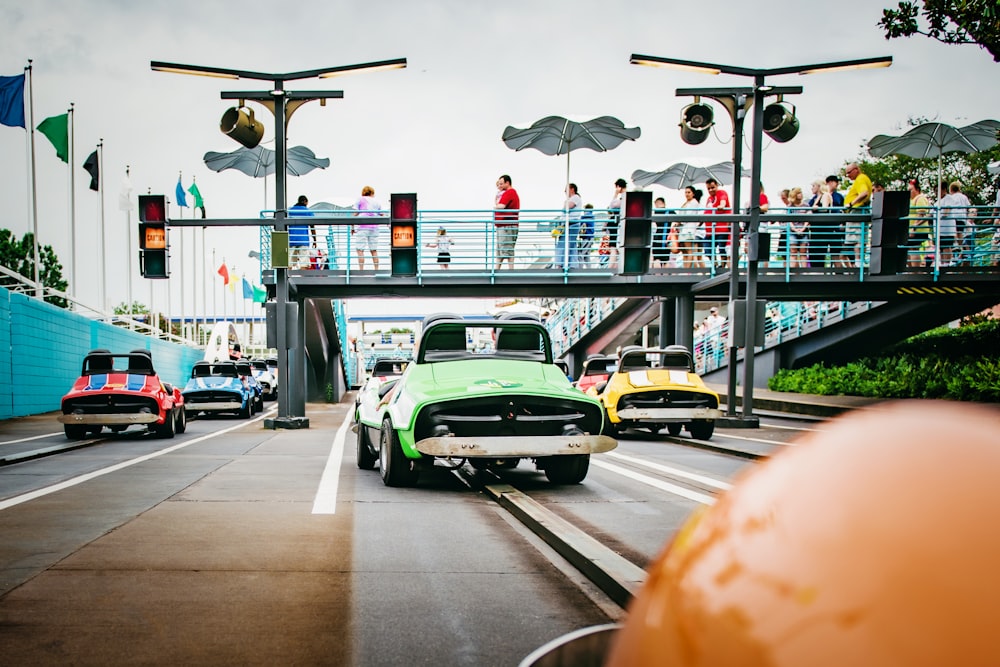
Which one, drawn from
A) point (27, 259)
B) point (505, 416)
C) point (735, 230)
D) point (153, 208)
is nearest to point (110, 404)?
point (153, 208)

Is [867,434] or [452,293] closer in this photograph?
[867,434]

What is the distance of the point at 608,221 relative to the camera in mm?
25516

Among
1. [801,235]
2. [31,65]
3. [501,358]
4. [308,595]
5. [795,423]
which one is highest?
[31,65]

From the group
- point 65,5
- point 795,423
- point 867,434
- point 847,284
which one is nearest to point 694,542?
point 867,434

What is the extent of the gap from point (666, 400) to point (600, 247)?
9085mm

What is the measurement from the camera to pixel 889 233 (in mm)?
17688

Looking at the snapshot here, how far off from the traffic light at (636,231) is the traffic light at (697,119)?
2175 millimetres

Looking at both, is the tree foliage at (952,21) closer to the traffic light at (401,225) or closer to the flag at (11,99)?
the traffic light at (401,225)

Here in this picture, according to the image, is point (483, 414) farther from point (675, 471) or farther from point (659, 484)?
point (675, 471)

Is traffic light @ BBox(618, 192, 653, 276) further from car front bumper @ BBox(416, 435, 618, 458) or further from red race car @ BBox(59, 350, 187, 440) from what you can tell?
car front bumper @ BBox(416, 435, 618, 458)

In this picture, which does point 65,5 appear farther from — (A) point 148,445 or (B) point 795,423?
(B) point 795,423

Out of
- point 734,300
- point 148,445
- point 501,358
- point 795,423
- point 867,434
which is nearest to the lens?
point 867,434

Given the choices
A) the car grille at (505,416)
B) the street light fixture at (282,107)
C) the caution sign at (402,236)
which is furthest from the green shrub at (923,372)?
the street light fixture at (282,107)

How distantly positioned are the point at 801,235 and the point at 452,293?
9899mm
